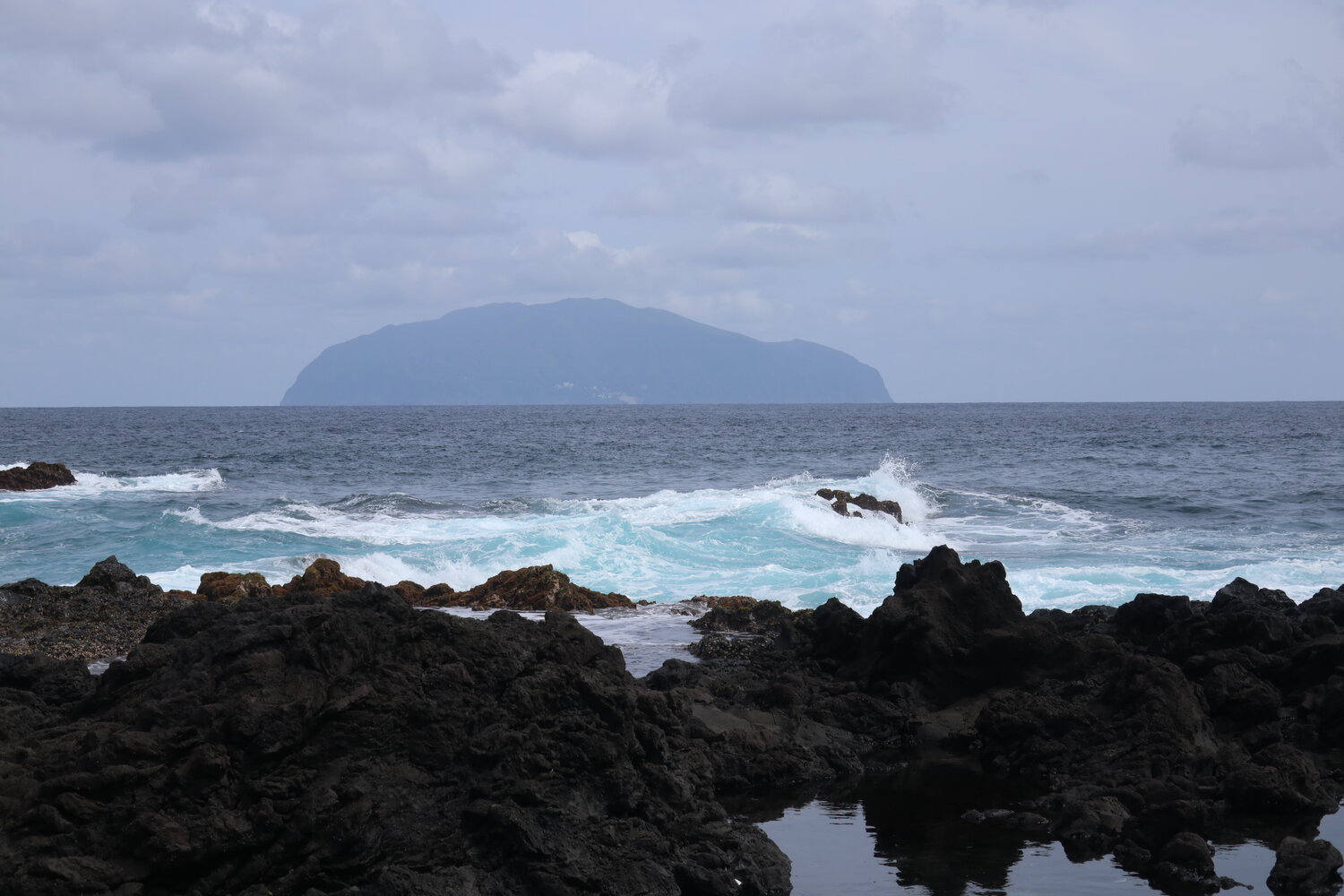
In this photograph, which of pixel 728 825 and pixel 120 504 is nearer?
pixel 728 825

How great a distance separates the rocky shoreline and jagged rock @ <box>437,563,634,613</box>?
747 centimetres

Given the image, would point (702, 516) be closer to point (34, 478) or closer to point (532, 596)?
point (532, 596)

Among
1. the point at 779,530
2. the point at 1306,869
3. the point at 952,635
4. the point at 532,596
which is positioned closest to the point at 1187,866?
the point at 1306,869

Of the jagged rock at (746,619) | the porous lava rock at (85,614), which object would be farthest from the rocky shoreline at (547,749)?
the porous lava rock at (85,614)

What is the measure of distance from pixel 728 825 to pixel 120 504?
102ft

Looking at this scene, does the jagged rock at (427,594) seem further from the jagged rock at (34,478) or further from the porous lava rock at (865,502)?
the jagged rock at (34,478)

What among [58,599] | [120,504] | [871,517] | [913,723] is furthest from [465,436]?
[913,723]

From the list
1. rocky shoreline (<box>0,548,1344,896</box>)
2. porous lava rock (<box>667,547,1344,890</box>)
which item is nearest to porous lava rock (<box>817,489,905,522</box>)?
porous lava rock (<box>667,547,1344,890</box>)

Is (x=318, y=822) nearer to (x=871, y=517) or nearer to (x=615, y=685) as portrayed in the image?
(x=615, y=685)

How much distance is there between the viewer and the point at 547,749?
7684 mm

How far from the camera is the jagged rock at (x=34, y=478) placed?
40.4 metres

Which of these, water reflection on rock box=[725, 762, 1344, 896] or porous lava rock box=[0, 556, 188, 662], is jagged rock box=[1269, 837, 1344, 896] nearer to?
water reflection on rock box=[725, 762, 1344, 896]

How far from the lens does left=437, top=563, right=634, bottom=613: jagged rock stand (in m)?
19.5

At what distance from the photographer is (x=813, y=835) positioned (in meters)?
8.73
